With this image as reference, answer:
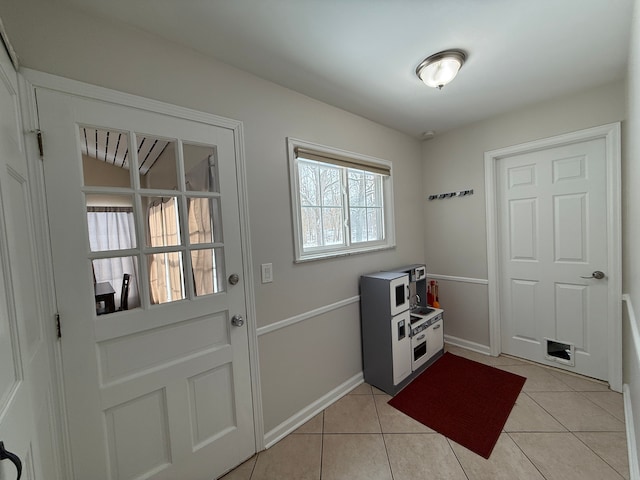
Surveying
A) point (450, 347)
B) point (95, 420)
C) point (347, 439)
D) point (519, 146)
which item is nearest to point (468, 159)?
point (519, 146)

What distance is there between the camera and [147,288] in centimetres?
126

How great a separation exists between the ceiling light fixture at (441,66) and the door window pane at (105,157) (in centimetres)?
172

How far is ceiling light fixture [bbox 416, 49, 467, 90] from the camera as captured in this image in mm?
1510

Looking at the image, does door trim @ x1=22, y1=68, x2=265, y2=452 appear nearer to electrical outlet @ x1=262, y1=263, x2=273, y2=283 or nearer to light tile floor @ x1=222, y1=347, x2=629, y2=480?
electrical outlet @ x1=262, y1=263, x2=273, y2=283

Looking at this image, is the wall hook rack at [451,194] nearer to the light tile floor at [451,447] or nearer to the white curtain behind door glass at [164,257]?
the light tile floor at [451,447]

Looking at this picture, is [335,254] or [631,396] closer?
[631,396]

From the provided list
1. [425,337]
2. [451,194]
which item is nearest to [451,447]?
[425,337]

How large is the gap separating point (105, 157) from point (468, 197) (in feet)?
9.81

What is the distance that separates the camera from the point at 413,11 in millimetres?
1213

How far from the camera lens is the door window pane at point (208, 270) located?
142 cm

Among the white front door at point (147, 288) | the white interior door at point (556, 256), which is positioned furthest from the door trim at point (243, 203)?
the white interior door at point (556, 256)

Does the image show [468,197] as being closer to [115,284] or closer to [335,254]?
[335,254]

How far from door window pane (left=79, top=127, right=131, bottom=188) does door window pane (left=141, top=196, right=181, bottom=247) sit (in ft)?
0.44

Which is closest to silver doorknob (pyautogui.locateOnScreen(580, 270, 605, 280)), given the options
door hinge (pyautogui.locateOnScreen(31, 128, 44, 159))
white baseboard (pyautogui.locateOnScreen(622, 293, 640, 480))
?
white baseboard (pyautogui.locateOnScreen(622, 293, 640, 480))
